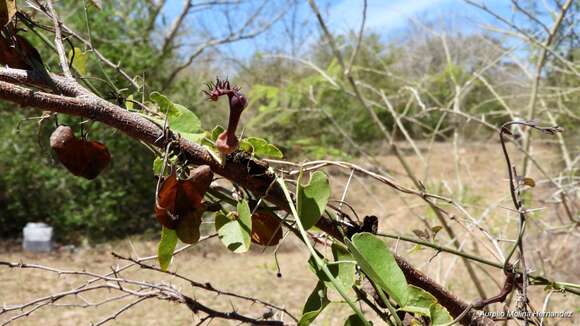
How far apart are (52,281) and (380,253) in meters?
3.40

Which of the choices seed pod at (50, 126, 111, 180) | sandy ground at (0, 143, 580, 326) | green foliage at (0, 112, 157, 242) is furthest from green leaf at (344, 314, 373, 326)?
green foliage at (0, 112, 157, 242)

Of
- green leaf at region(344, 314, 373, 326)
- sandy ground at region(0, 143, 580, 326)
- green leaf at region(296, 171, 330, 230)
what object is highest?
green leaf at region(296, 171, 330, 230)

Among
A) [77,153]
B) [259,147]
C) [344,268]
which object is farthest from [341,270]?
[77,153]

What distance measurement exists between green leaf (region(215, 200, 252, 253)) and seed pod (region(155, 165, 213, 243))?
0.8 inches

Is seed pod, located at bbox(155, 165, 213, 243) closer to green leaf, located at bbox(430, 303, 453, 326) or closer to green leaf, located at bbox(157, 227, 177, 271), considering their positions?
green leaf, located at bbox(157, 227, 177, 271)

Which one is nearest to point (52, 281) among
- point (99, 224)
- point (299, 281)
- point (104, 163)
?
point (99, 224)

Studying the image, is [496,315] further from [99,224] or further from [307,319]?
[99,224]

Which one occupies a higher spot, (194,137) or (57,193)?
(194,137)

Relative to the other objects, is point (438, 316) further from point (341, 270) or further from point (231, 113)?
point (231, 113)

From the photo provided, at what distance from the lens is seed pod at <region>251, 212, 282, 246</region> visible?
0.44 m

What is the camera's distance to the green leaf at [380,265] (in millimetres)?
357

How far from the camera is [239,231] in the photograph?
0.40m

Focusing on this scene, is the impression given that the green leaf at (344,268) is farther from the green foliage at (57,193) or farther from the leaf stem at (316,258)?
the green foliage at (57,193)

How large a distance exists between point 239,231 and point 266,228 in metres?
0.05
